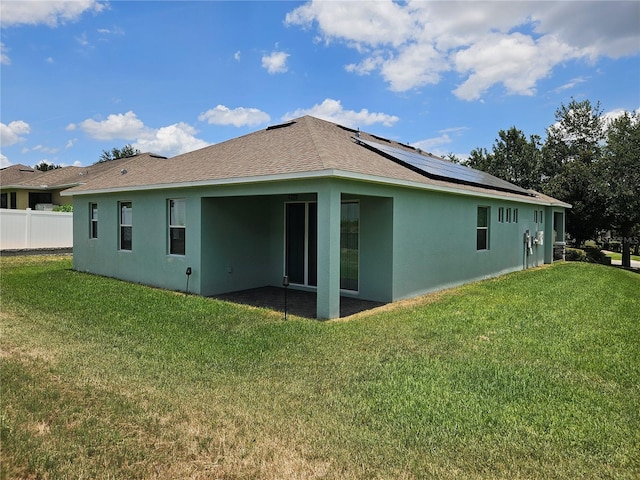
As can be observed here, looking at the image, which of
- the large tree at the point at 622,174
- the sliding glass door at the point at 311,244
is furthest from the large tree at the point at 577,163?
the sliding glass door at the point at 311,244

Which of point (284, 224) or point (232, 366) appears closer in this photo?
point (232, 366)

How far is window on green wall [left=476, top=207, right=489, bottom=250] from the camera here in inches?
524

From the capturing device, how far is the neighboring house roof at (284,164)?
8.30m

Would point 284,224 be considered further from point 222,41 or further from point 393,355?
point 393,355

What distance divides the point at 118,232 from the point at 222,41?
6608 mm

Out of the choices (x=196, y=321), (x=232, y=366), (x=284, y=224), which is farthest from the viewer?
(x=284, y=224)

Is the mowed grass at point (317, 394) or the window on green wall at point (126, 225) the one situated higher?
the window on green wall at point (126, 225)

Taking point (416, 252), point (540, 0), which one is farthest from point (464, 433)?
point (540, 0)

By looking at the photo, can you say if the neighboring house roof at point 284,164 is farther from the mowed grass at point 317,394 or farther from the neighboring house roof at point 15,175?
the neighboring house roof at point 15,175

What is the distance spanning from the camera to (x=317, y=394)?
436cm

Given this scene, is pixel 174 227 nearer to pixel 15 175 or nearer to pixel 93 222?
pixel 93 222

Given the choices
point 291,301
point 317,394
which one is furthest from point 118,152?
point 317,394

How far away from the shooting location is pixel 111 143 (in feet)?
182

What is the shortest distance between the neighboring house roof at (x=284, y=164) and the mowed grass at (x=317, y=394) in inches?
112
